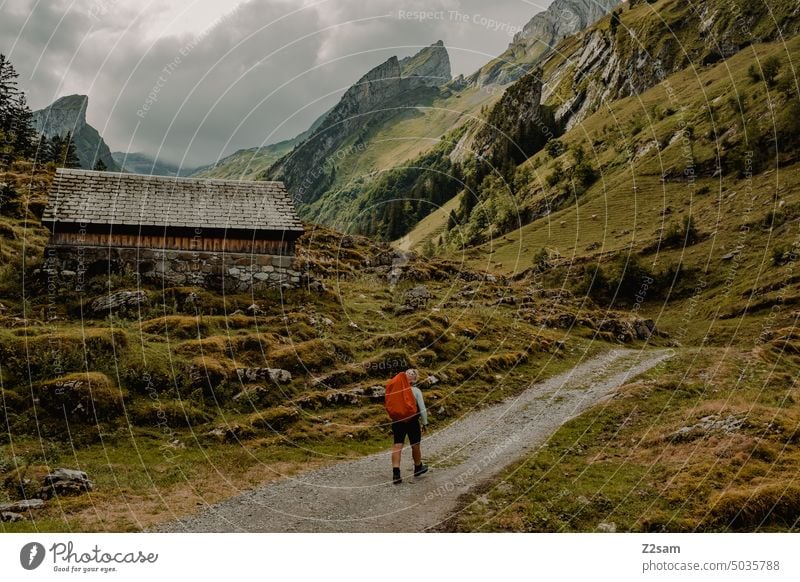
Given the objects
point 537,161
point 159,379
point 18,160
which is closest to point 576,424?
point 159,379

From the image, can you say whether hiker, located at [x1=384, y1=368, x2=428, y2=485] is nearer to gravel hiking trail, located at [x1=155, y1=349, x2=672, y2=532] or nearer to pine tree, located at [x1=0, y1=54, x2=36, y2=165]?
gravel hiking trail, located at [x1=155, y1=349, x2=672, y2=532]

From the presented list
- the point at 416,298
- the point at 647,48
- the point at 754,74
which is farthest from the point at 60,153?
the point at 647,48

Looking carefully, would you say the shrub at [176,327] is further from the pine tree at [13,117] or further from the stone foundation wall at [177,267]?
the pine tree at [13,117]

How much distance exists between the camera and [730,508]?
14047 millimetres

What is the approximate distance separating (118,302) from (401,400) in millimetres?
20542

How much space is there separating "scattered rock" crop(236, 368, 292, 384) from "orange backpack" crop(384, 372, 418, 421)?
33.4 feet

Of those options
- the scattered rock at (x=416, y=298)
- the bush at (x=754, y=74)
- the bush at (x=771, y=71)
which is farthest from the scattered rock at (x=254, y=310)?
the bush at (x=754, y=74)

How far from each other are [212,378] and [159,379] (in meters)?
1.93

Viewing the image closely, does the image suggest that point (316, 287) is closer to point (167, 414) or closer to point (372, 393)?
point (372, 393)

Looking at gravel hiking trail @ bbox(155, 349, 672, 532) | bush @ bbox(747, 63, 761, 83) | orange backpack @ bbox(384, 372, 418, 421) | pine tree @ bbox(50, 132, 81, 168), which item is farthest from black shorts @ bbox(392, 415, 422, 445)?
bush @ bbox(747, 63, 761, 83)

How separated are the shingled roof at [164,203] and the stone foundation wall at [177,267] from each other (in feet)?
5.41

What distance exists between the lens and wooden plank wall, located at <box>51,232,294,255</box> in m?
34.4

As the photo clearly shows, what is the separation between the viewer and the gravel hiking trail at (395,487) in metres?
13.9

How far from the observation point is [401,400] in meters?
15.4
